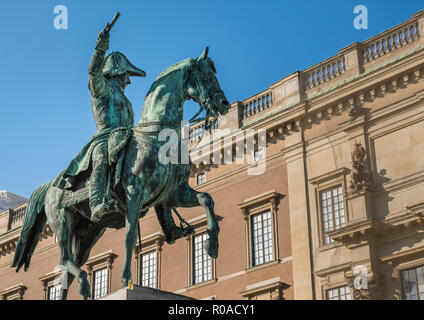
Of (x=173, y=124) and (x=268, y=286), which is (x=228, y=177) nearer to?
(x=268, y=286)

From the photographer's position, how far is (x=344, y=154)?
28.3 m

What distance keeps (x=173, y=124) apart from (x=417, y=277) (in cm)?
1580

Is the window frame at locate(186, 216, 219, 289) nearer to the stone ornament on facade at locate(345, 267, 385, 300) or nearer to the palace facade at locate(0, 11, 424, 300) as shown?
the palace facade at locate(0, 11, 424, 300)

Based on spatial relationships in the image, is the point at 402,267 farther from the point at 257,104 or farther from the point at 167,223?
the point at 167,223

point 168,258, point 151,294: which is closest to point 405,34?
point 168,258

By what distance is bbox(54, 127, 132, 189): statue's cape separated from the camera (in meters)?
11.2

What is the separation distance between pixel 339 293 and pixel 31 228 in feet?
52.9

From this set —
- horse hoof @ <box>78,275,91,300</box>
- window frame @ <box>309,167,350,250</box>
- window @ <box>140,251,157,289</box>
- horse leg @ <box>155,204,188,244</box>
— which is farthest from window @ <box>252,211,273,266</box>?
horse hoof @ <box>78,275,91,300</box>

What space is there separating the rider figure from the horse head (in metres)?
1.33

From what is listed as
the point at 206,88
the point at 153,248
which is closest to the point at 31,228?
the point at 206,88

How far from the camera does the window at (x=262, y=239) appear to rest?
2967 cm

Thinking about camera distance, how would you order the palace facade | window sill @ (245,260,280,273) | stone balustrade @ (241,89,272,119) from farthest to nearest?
stone balustrade @ (241,89,272,119) → window sill @ (245,260,280,273) → the palace facade

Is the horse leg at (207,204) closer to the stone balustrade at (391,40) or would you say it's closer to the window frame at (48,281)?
the stone balustrade at (391,40)

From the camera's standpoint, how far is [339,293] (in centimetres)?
2653
